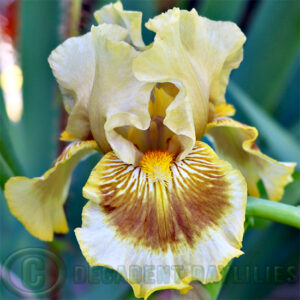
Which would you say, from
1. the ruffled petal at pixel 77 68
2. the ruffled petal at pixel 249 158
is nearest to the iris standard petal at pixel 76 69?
the ruffled petal at pixel 77 68

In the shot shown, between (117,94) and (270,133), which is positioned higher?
(117,94)

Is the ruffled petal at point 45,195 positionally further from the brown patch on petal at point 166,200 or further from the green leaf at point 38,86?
the green leaf at point 38,86

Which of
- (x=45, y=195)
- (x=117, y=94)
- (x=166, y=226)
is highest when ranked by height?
(x=117, y=94)

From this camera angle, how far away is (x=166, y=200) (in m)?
0.76

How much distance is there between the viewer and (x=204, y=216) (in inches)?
29.5

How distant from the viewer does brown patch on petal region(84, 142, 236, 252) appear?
29.0 inches

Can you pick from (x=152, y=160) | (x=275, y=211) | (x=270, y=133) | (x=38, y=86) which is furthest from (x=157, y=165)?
(x=38, y=86)

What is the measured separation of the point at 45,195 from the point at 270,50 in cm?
98

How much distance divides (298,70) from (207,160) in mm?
1056

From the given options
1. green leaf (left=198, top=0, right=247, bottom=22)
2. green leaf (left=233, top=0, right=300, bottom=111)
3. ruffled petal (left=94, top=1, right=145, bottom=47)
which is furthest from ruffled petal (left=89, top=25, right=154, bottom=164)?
green leaf (left=233, top=0, right=300, bottom=111)

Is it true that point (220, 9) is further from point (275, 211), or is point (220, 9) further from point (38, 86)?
point (275, 211)

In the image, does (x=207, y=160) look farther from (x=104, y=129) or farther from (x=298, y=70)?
→ (x=298, y=70)

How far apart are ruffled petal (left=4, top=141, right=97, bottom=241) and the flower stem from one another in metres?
0.37

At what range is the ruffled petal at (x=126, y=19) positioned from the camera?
0.88m
